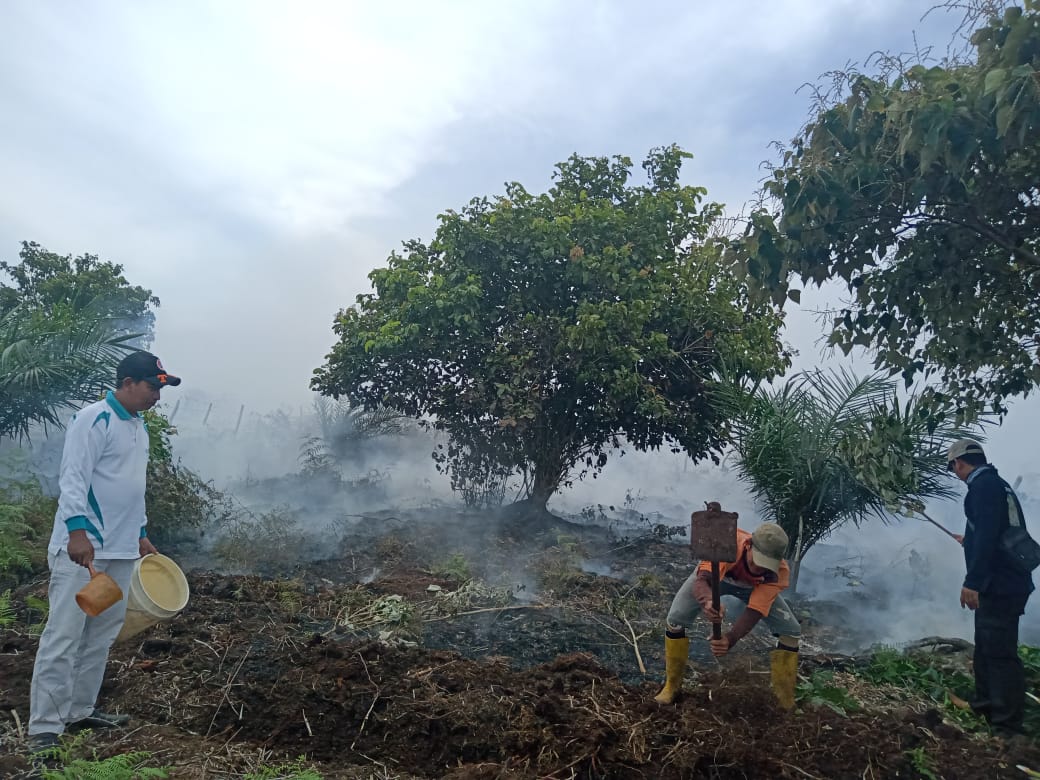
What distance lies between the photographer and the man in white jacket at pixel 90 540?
376 centimetres

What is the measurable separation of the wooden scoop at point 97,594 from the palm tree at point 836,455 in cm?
617

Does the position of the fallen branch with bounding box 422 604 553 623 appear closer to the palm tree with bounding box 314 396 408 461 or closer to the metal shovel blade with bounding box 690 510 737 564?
the metal shovel blade with bounding box 690 510 737 564

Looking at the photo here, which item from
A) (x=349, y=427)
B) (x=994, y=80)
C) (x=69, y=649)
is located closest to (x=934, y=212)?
(x=994, y=80)

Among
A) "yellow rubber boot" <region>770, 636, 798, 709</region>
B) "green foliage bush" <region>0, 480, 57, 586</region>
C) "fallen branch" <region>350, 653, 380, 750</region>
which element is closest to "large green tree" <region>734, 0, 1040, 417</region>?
→ "yellow rubber boot" <region>770, 636, 798, 709</region>

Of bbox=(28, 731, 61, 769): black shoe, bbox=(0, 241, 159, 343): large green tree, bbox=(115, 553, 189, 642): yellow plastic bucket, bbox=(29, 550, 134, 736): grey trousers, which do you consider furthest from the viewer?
bbox=(0, 241, 159, 343): large green tree

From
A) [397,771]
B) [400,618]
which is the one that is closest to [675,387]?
[400,618]

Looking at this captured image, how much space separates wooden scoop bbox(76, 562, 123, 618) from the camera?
3727 mm

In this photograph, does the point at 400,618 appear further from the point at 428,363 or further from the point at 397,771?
the point at 428,363

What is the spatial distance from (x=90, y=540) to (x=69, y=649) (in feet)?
1.82

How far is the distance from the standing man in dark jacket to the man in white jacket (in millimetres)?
5124

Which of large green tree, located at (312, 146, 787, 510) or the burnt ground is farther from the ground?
large green tree, located at (312, 146, 787, 510)

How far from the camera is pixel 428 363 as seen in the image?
11734mm

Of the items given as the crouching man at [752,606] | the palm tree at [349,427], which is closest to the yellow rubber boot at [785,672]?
the crouching man at [752,606]

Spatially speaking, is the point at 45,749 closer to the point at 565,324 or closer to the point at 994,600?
the point at 994,600
